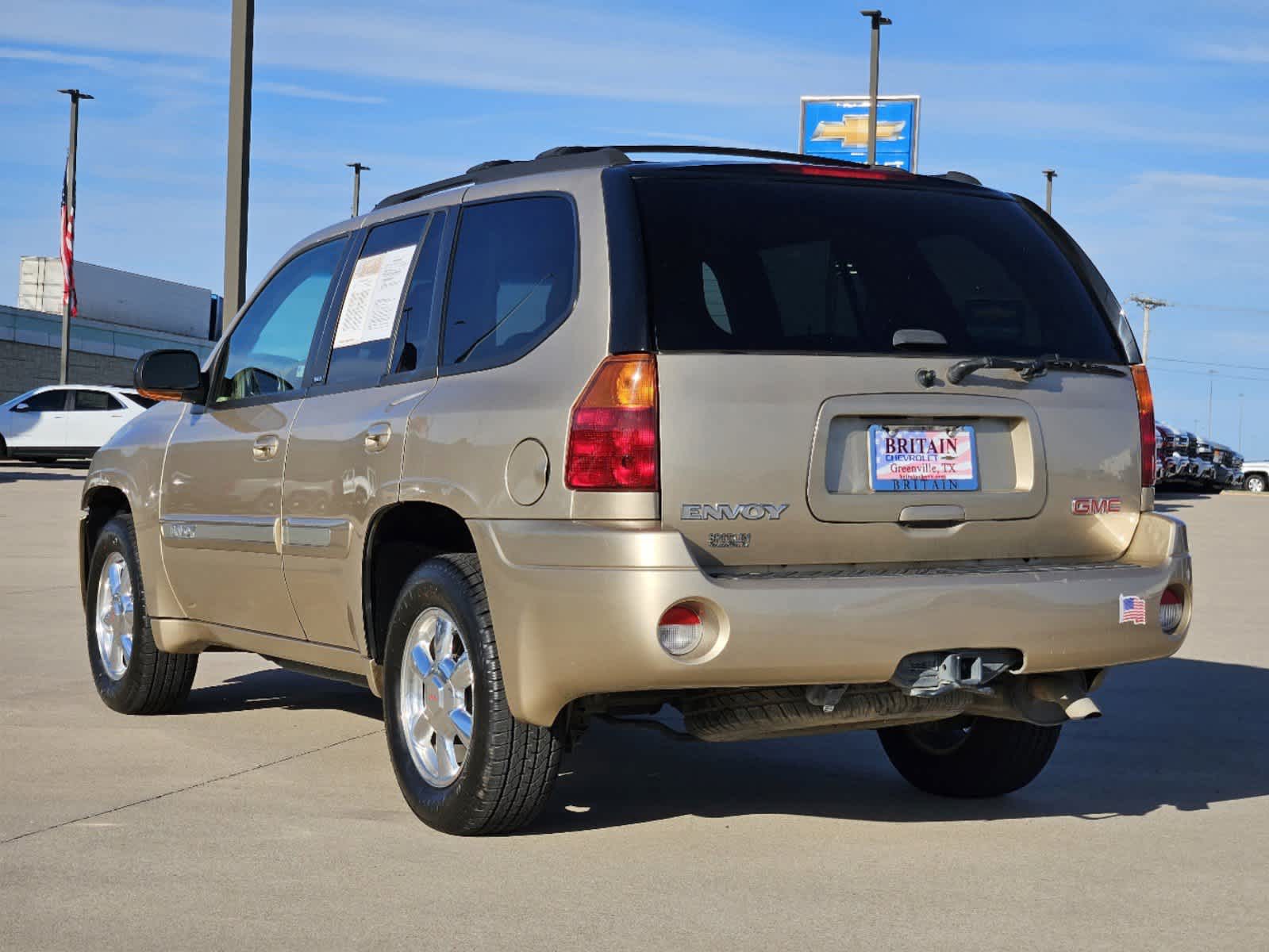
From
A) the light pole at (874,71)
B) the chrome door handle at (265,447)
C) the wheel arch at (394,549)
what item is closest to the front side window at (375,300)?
the chrome door handle at (265,447)

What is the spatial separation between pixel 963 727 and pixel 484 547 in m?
1.98

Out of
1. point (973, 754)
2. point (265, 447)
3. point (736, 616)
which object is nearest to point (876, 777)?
point (973, 754)

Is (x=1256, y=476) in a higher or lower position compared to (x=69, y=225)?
lower

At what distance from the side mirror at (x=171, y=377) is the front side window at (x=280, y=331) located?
9cm

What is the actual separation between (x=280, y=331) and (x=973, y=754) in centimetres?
290

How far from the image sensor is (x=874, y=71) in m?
30.6

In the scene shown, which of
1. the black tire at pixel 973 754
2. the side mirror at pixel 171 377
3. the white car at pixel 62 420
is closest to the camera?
the black tire at pixel 973 754

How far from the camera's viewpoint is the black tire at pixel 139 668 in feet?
24.3

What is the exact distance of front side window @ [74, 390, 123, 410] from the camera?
3500 centimetres

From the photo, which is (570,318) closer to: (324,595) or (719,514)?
(719,514)

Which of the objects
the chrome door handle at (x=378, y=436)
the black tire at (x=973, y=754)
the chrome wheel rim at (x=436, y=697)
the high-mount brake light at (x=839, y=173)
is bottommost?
the black tire at (x=973, y=754)

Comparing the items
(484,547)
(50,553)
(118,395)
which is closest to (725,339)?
(484,547)

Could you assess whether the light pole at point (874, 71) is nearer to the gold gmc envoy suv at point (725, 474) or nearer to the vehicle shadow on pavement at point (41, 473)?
the vehicle shadow on pavement at point (41, 473)

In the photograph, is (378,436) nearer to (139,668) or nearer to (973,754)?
(973,754)
